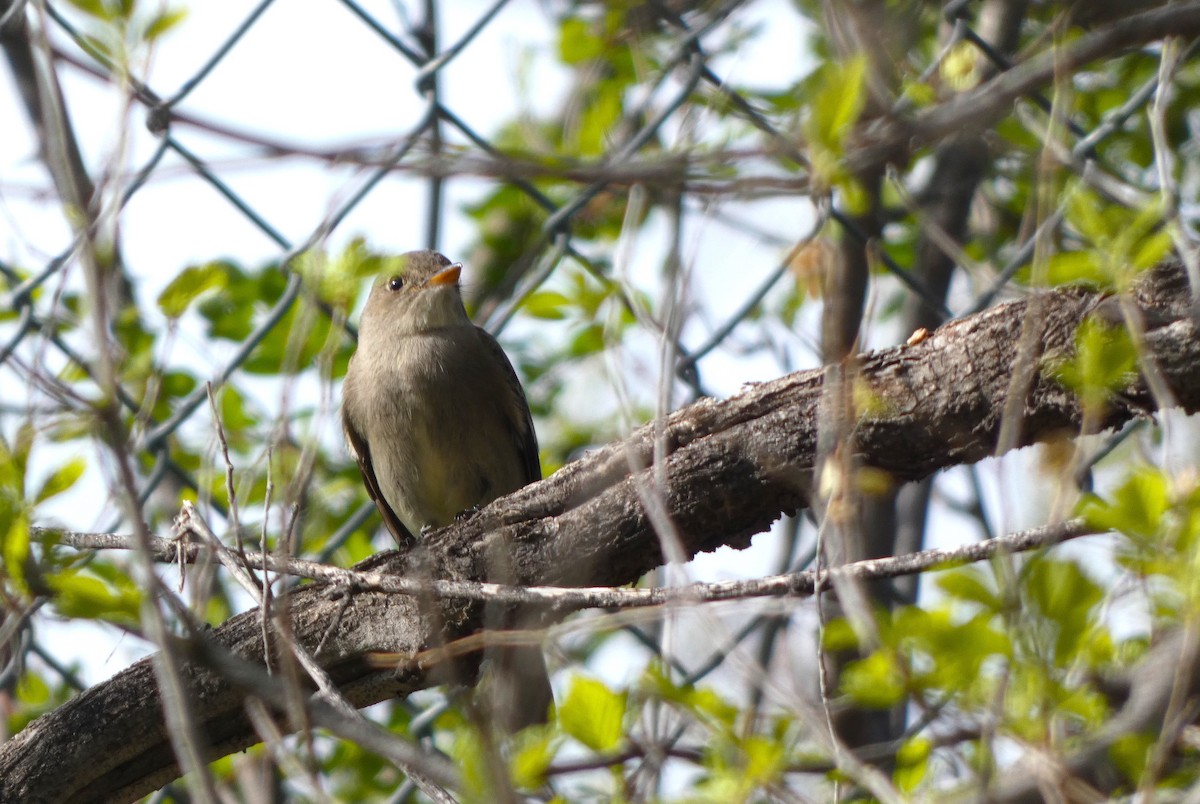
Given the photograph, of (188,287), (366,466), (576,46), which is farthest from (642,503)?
(366,466)

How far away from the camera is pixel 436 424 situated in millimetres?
5855

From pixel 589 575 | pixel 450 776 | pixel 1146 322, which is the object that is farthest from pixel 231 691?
pixel 1146 322

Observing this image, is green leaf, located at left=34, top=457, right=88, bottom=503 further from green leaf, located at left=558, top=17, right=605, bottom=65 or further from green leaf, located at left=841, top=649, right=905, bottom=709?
green leaf, located at left=558, top=17, right=605, bottom=65

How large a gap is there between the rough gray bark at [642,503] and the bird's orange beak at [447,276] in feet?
8.50

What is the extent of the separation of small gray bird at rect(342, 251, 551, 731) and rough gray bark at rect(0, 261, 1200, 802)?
82.4 inches

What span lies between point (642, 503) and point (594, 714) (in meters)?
1.01

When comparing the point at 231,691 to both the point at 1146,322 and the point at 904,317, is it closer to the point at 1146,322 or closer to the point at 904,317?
the point at 1146,322

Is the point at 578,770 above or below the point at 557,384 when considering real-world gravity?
below

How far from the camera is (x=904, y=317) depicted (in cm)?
577

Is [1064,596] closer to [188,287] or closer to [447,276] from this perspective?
[188,287]

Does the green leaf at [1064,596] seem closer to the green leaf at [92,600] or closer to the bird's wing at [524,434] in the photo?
the green leaf at [92,600]

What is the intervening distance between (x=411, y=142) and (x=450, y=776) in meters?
0.87

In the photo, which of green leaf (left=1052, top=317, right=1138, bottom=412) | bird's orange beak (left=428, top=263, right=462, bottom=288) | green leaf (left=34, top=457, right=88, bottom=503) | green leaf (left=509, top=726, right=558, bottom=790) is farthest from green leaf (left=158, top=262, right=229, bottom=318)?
bird's orange beak (left=428, top=263, right=462, bottom=288)

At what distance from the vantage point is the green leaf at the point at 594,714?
2244mm
